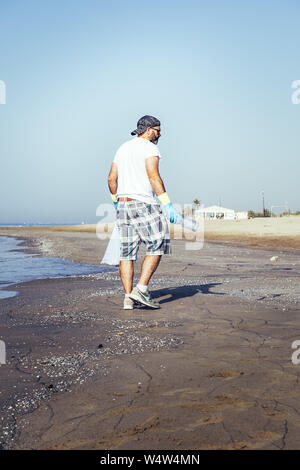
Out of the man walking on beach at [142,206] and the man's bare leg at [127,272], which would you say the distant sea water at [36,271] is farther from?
the man walking on beach at [142,206]

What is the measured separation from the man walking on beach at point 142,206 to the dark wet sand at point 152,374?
426 millimetres

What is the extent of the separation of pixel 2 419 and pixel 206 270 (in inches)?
266

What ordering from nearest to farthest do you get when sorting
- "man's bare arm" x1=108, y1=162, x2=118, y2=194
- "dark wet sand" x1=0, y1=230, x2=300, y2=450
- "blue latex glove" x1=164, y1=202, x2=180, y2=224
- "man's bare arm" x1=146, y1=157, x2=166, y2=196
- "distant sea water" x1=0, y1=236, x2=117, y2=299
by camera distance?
1. "dark wet sand" x1=0, y1=230, x2=300, y2=450
2. "man's bare arm" x1=146, y1=157, x2=166, y2=196
3. "blue latex glove" x1=164, y1=202, x2=180, y2=224
4. "man's bare arm" x1=108, y1=162, x2=118, y2=194
5. "distant sea water" x1=0, y1=236, x2=117, y2=299

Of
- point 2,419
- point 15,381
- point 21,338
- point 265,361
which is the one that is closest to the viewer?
point 2,419

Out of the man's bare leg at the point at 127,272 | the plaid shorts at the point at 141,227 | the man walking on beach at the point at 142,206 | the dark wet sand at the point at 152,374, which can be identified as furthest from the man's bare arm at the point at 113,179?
the dark wet sand at the point at 152,374

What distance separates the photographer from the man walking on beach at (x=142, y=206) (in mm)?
4773

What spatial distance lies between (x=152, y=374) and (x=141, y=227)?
232cm

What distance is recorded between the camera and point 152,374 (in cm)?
269

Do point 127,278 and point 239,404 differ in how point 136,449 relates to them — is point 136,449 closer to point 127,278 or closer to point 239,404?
point 239,404

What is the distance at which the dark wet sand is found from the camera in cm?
194

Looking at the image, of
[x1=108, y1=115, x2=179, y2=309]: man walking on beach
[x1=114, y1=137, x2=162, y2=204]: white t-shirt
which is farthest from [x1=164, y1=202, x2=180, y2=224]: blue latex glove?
[x1=114, y1=137, x2=162, y2=204]: white t-shirt

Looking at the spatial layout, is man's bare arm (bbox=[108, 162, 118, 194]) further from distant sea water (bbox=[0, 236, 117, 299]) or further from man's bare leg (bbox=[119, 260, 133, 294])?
distant sea water (bbox=[0, 236, 117, 299])
